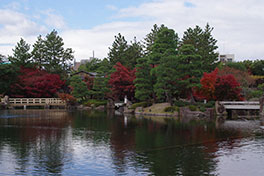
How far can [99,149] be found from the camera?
19375mm

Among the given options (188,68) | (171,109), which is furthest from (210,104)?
(188,68)

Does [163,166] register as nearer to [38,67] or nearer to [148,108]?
[148,108]

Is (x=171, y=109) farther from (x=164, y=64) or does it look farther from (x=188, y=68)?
(x=164, y=64)

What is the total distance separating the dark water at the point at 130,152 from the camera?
1483cm

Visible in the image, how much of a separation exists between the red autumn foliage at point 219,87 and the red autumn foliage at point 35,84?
3122cm

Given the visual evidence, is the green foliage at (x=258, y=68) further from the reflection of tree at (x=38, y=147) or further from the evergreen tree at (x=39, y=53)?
the reflection of tree at (x=38, y=147)

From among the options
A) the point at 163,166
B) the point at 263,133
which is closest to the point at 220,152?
the point at 163,166

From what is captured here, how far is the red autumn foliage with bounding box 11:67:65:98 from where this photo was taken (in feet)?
206

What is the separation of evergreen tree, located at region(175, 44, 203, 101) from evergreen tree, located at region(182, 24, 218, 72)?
17.6 metres

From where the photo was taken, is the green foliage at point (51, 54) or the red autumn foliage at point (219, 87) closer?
the red autumn foliage at point (219, 87)

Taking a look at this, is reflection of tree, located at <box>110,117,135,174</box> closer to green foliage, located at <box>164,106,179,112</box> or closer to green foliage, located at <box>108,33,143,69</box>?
green foliage, located at <box>164,106,179,112</box>

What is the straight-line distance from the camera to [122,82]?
5841 cm

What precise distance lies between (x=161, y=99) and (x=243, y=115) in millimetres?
11861

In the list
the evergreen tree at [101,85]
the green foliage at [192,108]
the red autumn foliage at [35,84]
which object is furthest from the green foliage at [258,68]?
the red autumn foliage at [35,84]
